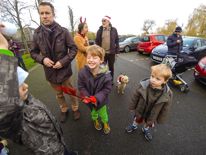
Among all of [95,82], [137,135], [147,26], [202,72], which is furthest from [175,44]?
[147,26]

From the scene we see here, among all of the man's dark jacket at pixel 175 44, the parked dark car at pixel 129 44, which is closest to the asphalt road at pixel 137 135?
the man's dark jacket at pixel 175 44

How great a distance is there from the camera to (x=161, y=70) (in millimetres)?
1429

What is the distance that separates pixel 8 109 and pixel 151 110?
69.1 inches

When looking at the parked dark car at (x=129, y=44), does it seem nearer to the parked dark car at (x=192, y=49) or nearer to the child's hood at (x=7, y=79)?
the parked dark car at (x=192, y=49)

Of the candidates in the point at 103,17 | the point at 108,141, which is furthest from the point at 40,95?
the point at 103,17

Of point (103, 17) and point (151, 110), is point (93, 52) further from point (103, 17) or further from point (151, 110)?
point (103, 17)

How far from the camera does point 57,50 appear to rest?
1.78 meters

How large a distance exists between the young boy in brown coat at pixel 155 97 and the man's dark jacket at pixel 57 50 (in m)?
1.42

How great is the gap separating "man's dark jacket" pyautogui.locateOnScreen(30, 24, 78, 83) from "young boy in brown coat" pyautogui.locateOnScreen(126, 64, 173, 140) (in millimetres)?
1422

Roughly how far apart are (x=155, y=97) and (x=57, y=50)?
6.06 ft

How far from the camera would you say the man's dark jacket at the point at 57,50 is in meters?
1.73

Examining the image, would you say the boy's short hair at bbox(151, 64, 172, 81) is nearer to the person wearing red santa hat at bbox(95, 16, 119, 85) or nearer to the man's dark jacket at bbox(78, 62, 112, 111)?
the man's dark jacket at bbox(78, 62, 112, 111)

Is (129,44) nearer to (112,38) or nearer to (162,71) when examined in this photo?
(112,38)

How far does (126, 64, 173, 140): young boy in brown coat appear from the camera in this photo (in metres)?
1.46
